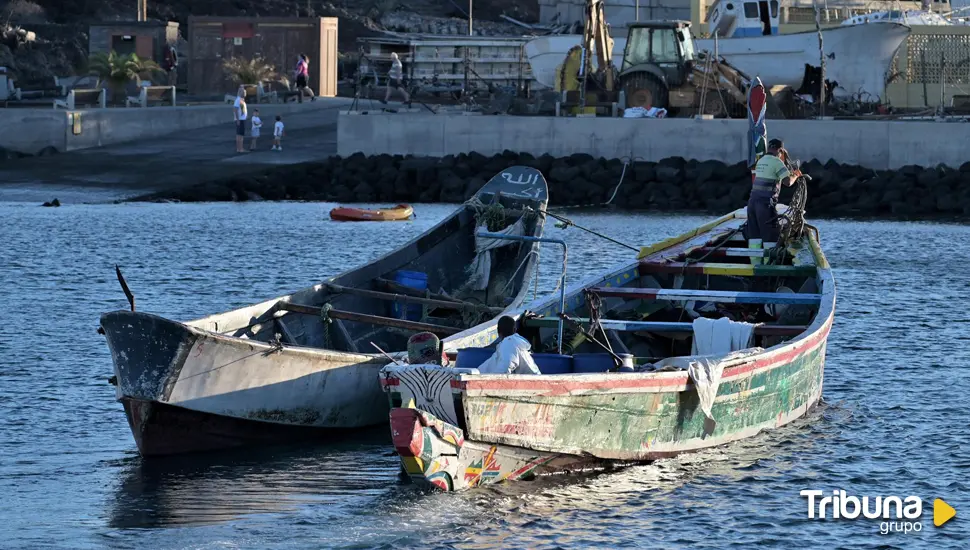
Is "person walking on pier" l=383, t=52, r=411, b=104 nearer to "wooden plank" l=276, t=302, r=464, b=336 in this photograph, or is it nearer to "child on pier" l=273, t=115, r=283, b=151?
"child on pier" l=273, t=115, r=283, b=151

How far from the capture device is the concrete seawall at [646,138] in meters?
43.5

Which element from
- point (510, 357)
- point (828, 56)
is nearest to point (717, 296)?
point (510, 357)

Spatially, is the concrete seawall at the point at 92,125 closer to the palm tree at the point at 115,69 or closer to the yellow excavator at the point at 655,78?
the palm tree at the point at 115,69

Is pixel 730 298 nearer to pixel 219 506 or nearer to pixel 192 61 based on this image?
pixel 219 506

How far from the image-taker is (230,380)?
594 inches

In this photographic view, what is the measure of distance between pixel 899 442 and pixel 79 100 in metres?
36.2

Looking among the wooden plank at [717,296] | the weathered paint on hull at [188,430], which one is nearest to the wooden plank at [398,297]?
the wooden plank at [717,296]

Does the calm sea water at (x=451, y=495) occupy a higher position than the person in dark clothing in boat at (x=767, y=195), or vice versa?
the person in dark clothing in boat at (x=767, y=195)

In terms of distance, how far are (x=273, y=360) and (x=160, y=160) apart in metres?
31.7

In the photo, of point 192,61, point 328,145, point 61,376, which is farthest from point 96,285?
point 192,61

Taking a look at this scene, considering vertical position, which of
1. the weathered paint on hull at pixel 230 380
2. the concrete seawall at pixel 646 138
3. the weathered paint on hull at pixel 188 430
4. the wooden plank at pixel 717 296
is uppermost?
the concrete seawall at pixel 646 138

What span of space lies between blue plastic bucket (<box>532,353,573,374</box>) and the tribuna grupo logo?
2567 millimetres

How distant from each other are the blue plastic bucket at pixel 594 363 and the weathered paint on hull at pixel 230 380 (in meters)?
2.46

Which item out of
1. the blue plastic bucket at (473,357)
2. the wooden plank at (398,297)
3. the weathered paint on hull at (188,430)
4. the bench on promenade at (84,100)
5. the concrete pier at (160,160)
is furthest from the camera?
the bench on promenade at (84,100)
